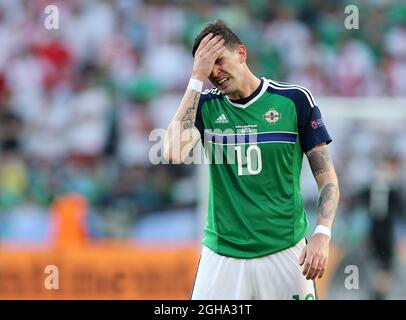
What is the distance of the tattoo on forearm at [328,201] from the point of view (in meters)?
5.81

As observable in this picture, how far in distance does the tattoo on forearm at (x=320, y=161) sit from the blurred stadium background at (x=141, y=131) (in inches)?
217

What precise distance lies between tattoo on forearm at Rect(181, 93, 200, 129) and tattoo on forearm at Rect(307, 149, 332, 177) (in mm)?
709

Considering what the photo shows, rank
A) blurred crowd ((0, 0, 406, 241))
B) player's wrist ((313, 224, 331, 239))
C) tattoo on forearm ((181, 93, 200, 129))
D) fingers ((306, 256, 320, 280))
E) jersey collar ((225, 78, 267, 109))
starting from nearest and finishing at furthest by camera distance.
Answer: fingers ((306, 256, 320, 280))
player's wrist ((313, 224, 331, 239))
tattoo on forearm ((181, 93, 200, 129))
jersey collar ((225, 78, 267, 109))
blurred crowd ((0, 0, 406, 241))

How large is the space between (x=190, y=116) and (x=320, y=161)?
80 centimetres

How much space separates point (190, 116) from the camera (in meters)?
5.93

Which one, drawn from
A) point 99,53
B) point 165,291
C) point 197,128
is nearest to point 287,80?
point 99,53

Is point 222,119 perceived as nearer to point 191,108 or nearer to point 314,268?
point 191,108

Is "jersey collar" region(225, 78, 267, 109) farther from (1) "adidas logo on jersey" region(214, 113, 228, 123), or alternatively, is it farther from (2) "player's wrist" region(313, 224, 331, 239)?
(2) "player's wrist" region(313, 224, 331, 239)

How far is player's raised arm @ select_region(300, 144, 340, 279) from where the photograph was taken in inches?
215

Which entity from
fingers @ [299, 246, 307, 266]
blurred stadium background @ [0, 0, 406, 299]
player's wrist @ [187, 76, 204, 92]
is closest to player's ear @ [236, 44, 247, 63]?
player's wrist @ [187, 76, 204, 92]

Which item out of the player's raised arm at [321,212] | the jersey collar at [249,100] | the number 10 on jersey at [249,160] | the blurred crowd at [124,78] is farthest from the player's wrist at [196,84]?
the blurred crowd at [124,78]

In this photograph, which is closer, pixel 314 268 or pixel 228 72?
pixel 314 268

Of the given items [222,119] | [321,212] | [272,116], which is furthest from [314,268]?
[222,119]
